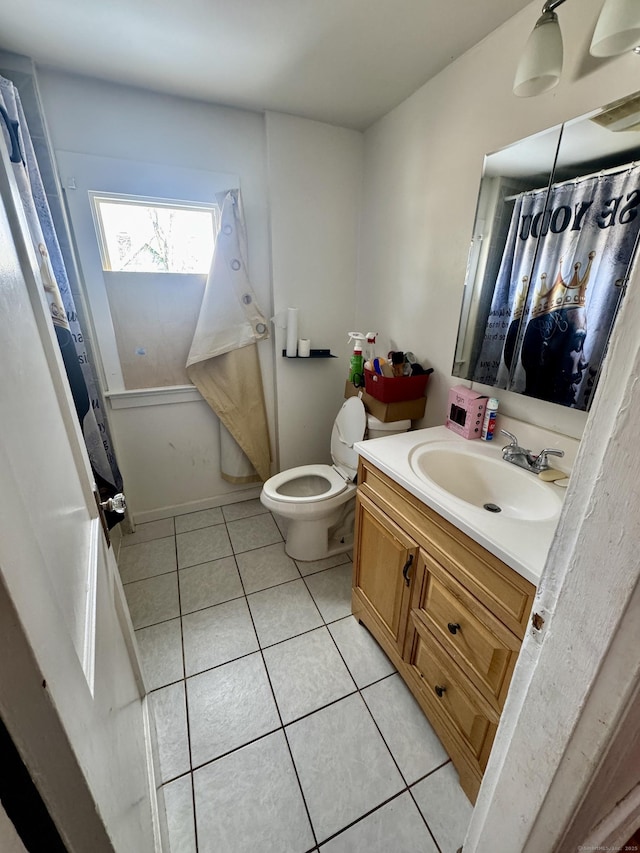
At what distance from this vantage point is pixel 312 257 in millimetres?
1997

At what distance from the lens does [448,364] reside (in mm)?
1544

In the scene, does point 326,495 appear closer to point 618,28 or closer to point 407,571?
point 407,571

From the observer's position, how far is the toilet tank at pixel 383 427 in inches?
64.7

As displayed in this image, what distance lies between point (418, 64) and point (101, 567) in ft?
6.54

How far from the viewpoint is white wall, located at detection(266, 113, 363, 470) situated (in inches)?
71.9

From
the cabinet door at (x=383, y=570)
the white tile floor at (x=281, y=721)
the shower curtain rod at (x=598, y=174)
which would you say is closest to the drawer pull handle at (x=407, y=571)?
the cabinet door at (x=383, y=570)

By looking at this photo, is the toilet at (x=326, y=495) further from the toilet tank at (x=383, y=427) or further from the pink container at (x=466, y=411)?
the pink container at (x=466, y=411)

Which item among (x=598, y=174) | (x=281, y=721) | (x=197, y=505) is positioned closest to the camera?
(x=598, y=174)

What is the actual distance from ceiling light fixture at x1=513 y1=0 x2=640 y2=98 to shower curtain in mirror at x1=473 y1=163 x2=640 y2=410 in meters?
0.26

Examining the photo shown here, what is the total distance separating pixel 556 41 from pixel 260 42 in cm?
98

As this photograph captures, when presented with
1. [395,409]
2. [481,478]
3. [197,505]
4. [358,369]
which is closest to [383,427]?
[395,409]

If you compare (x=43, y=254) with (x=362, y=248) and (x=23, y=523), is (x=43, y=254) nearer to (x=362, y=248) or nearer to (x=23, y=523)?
(x=23, y=523)

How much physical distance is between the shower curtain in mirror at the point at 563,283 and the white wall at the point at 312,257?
3.43 ft

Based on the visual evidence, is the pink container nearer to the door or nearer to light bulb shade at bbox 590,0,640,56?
light bulb shade at bbox 590,0,640,56
